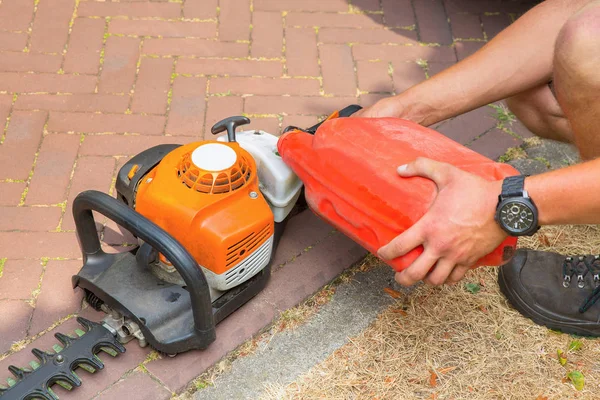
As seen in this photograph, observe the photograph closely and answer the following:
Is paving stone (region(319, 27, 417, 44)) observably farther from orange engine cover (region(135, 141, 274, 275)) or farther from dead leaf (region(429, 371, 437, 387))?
dead leaf (region(429, 371, 437, 387))

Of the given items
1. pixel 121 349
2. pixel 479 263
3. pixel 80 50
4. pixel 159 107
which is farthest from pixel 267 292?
pixel 80 50

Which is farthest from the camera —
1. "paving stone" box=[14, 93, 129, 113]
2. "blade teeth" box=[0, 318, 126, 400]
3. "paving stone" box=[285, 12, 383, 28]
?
"paving stone" box=[285, 12, 383, 28]

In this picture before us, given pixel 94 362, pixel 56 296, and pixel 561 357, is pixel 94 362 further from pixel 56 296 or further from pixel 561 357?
pixel 561 357

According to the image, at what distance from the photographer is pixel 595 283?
261 cm

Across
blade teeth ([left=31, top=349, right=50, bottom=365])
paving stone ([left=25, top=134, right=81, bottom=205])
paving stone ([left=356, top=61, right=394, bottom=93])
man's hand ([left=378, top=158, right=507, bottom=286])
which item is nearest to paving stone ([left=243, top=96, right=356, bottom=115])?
paving stone ([left=356, top=61, right=394, bottom=93])

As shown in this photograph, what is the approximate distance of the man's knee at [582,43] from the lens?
87.0 inches

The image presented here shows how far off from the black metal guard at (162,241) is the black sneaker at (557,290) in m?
1.13

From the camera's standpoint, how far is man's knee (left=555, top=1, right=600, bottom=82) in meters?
2.21

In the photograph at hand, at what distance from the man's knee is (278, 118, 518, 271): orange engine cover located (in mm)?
411

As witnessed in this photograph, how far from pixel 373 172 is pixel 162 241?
63 centimetres

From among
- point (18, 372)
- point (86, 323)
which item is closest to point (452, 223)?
point (86, 323)

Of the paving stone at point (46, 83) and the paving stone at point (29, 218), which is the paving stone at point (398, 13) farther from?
the paving stone at point (29, 218)

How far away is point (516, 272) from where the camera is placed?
267cm

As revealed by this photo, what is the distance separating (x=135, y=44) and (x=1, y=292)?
152cm
